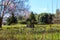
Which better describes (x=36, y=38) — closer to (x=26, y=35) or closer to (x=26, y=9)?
(x=26, y=35)

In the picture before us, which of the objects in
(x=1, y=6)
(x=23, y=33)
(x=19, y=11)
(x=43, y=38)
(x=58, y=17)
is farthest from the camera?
(x=19, y=11)

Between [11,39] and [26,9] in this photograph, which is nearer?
[11,39]

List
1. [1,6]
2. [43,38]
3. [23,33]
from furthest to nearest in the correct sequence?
[1,6] → [23,33] → [43,38]

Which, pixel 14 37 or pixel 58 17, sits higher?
pixel 58 17

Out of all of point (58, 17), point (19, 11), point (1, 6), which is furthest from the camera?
point (19, 11)

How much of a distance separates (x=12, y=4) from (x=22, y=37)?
1919 centimetres

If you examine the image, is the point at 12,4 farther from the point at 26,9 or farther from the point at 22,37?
the point at 22,37

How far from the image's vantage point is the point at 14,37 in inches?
149

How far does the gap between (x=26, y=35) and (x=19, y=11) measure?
2135cm

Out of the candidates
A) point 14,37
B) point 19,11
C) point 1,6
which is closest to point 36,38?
point 14,37

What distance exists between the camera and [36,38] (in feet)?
12.1

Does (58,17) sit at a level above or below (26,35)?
above

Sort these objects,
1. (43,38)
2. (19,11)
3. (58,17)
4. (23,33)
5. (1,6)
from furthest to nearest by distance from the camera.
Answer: (19,11), (1,6), (23,33), (43,38), (58,17)

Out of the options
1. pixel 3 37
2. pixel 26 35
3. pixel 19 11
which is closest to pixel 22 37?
pixel 26 35
